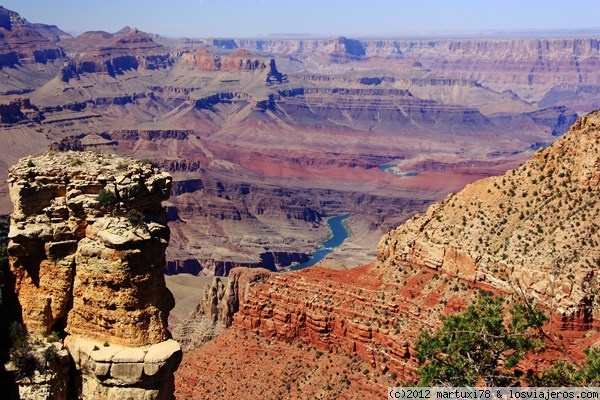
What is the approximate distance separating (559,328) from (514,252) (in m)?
5.47

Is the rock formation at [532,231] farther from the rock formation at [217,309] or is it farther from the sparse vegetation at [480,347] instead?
the rock formation at [217,309]

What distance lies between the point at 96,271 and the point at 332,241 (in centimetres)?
13931

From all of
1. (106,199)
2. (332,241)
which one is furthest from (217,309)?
(332,241)

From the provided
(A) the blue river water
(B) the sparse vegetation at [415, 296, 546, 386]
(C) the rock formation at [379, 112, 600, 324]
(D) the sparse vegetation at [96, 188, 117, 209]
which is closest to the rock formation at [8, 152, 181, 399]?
(D) the sparse vegetation at [96, 188, 117, 209]

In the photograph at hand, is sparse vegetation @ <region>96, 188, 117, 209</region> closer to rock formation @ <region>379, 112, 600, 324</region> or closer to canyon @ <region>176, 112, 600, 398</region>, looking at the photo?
rock formation @ <region>379, 112, 600, 324</region>

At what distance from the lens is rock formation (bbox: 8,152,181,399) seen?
804 inches

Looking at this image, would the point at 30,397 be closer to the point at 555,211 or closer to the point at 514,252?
the point at 514,252

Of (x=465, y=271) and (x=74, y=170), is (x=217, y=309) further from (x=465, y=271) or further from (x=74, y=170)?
(x=74, y=170)

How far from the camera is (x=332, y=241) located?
15900 centimetres

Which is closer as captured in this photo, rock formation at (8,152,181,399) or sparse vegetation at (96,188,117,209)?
rock formation at (8,152,181,399)

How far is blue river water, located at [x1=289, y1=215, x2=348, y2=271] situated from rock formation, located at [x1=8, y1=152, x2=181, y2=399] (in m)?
110

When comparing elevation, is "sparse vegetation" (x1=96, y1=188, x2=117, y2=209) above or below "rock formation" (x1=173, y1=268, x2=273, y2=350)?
above

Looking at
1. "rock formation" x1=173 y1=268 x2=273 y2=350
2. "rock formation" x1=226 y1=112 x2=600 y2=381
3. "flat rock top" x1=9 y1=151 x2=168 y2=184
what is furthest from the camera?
"rock formation" x1=173 y1=268 x2=273 y2=350

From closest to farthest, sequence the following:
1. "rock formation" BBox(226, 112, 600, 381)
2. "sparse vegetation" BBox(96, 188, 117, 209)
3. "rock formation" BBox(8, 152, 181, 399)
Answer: "rock formation" BBox(8, 152, 181, 399) < "sparse vegetation" BBox(96, 188, 117, 209) < "rock formation" BBox(226, 112, 600, 381)
